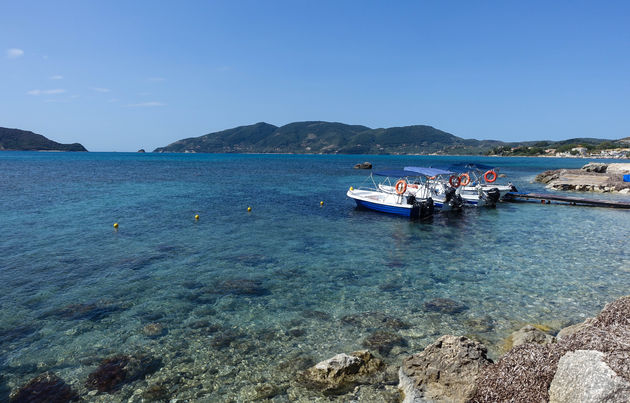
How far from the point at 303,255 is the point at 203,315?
21.2 feet

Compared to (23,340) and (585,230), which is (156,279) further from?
(585,230)

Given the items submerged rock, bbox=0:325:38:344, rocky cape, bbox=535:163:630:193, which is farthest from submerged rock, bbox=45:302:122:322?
rocky cape, bbox=535:163:630:193

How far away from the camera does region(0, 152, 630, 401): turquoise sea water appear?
319 inches

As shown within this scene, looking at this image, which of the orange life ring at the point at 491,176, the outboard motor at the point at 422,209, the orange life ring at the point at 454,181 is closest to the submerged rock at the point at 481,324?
the outboard motor at the point at 422,209

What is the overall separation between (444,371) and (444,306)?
447 cm

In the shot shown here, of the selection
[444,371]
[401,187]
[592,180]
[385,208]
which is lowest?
[444,371]

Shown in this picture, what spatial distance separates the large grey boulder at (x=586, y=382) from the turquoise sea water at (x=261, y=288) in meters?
3.58

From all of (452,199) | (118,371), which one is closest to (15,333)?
(118,371)

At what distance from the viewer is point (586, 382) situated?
177 inches

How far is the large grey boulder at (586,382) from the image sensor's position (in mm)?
4250

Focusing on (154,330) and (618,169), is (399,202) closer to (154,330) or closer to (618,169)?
(154,330)

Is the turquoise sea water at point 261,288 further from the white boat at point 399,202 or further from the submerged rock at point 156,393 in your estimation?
the white boat at point 399,202

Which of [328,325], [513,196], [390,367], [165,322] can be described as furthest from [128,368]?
[513,196]

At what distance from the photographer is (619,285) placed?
1248cm
